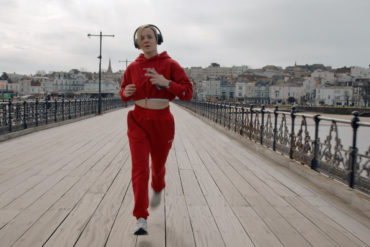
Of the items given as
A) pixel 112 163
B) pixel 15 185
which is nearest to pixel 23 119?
pixel 112 163

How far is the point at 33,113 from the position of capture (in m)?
13.7

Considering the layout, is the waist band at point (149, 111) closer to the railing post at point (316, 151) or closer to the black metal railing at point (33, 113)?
the railing post at point (316, 151)

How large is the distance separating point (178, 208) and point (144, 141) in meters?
1.17

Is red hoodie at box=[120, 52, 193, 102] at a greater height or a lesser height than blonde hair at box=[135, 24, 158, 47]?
lesser

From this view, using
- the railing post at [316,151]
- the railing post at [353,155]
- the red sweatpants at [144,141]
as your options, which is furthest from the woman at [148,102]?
the railing post at [316,151]

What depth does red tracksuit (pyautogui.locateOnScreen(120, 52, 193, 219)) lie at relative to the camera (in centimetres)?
333

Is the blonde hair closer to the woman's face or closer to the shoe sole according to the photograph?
the woman's face

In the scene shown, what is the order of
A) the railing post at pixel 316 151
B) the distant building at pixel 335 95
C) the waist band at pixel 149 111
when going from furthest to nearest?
1. the distant building at pixel 335 95
2. the railing post at pixel 316 151
3. the waist band at pixel 149 111

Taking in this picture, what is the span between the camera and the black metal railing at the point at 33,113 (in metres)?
11.4

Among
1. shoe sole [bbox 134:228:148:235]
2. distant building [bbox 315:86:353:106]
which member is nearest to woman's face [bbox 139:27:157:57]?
shoe sole [bbox 134:228:148:235]

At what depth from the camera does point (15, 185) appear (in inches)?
204

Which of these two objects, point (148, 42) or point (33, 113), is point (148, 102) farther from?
point (33, 113)

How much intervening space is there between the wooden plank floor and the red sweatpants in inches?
13.5

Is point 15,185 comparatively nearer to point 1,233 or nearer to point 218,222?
point 1,233
